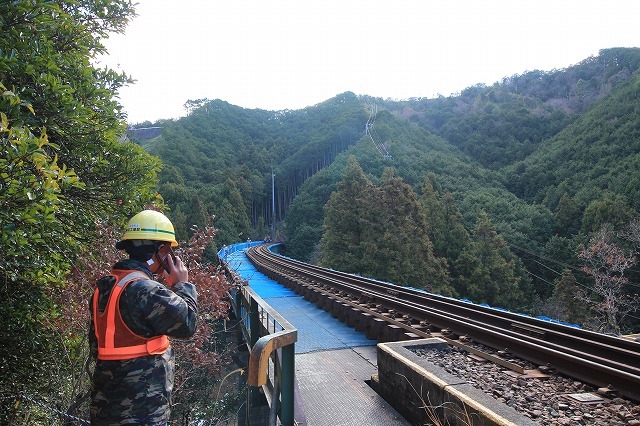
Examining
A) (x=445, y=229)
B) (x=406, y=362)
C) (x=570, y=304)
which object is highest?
(x=406, y=362)

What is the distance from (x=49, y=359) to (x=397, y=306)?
19.0 feet

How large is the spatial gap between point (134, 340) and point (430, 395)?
2.66m

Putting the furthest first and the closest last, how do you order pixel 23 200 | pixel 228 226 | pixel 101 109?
1. pixel 228 226
2. pixel 101 109
3. pixel 23 200

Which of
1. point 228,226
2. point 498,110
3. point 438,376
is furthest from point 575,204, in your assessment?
point 498,110

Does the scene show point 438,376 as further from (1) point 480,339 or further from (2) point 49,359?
(2) point 49,359

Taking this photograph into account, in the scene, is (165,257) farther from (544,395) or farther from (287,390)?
(544,395)

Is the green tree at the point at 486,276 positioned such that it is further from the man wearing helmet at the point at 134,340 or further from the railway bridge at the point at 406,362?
the man wearing helmet at the point at 134,340

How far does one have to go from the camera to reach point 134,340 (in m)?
2.20

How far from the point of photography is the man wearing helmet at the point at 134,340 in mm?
2139

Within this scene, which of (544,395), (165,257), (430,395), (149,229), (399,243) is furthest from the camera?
(399,243)

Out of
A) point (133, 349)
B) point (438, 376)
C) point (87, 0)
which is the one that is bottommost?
point (438, 376)

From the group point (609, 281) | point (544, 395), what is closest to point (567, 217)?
point (609, 281)

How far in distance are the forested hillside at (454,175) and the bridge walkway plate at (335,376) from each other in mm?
18476

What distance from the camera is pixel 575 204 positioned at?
148 feet
